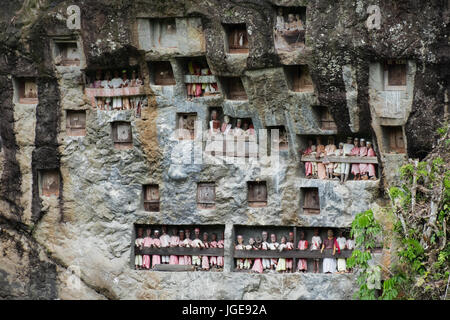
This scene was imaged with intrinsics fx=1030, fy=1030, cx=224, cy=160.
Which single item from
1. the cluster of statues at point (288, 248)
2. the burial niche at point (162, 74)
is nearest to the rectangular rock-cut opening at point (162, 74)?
the burial niche at point (162, 74)

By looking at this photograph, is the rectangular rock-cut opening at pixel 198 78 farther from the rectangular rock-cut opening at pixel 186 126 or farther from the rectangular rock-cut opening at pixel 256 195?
the rectangular rock-cut opening at pixel 256 195

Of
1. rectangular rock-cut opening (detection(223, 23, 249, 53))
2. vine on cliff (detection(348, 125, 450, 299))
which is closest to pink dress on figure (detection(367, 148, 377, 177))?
vine on cliff (detection(348, 125, 450, 299))

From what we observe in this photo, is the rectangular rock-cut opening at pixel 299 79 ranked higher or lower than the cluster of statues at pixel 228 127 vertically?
higher

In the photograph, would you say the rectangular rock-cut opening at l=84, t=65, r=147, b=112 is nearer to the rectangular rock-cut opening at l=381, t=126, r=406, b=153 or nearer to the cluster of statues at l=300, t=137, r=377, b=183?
the cluster of statues at l=300, t=137, r=377, b=183

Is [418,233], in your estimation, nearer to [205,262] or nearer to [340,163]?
[340,163]

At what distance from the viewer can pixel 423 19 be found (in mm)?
21484

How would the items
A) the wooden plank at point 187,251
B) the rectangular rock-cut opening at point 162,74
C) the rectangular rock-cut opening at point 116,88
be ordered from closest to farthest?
the rectangular rock-cut opening at point 162,74, the rectangular rock-cut opening at point 116,88, the wooden plank at point 187,251

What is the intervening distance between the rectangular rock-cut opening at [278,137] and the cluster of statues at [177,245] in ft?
8.66

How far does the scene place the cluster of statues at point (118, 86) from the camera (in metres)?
24.3

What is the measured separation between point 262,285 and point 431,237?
5094 millimetres

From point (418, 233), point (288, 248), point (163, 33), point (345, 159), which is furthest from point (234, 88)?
point (418, 233)

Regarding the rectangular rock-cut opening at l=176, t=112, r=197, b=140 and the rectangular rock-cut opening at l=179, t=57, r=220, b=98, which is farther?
the rectangular rock-cut opening at l=176, t=112, r=197, b=140

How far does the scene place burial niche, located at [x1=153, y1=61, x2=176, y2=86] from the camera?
24141 millimetres

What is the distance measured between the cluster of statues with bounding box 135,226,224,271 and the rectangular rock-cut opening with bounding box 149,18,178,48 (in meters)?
4.39
